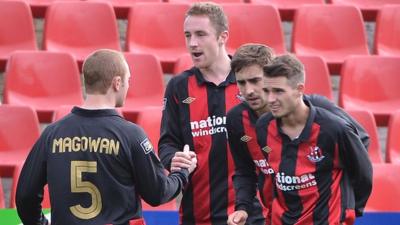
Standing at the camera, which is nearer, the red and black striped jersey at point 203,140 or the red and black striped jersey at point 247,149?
the red and black striped jersey at point 247,149

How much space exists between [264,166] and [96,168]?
78 centimetres

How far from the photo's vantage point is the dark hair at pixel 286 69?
416 cm

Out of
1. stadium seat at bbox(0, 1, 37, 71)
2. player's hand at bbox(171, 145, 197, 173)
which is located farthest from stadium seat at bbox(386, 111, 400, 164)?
stadium seat at bbox(0, 1, 37, 71)

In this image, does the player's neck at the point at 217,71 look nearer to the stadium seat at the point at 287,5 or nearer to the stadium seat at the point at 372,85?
the stadium seat at the point at 372,85

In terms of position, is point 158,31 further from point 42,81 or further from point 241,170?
point 241,170

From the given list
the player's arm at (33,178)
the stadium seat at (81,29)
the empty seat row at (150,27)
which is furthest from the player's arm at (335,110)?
the stadium seat at (81,29)

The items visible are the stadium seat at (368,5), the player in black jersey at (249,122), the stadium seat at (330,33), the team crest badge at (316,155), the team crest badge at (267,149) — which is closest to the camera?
the team crest badge at (316,155)

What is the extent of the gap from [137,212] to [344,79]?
3471 millimetres

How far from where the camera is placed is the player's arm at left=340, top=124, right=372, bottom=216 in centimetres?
414

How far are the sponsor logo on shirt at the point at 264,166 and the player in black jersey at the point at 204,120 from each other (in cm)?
27

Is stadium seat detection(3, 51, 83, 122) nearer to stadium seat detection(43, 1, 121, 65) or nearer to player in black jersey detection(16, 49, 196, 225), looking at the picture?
stadium seat detection(43, 1, 121, 65)

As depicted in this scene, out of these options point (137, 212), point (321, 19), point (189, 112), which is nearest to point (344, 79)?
point (321, 19)

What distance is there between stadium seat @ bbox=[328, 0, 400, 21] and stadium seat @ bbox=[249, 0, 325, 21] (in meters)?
0.31

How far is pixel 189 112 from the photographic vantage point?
4750 millimetres
